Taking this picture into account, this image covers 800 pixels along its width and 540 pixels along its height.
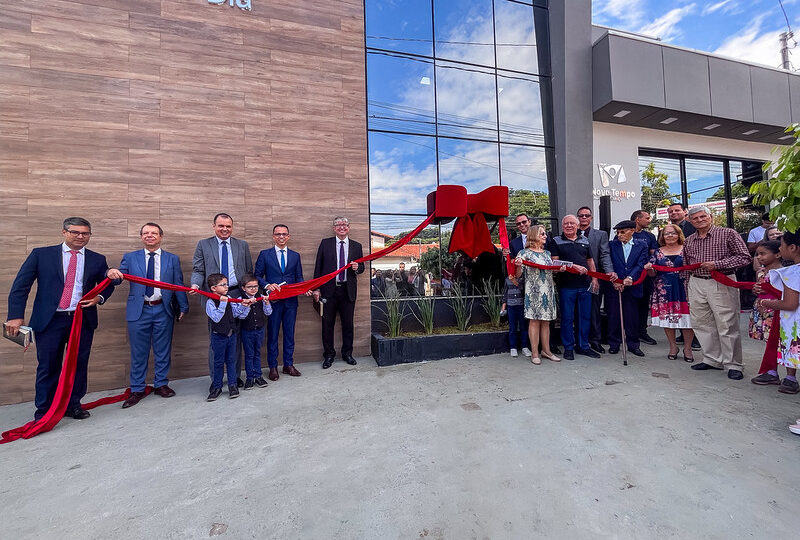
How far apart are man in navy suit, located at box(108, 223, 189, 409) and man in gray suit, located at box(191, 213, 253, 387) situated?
0.66 feet

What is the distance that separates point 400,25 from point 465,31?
3.76ft

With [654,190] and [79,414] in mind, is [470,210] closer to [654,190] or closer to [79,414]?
[79,414]

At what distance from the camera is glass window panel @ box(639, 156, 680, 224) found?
6.68m

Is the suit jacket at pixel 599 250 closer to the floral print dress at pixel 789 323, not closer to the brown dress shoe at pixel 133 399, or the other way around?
the floral print dress at pixel 789 323

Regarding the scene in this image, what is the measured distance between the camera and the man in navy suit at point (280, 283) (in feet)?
12.0

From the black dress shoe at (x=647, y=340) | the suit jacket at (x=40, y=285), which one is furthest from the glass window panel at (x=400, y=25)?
the black dress shoe at (x=647, y=340)

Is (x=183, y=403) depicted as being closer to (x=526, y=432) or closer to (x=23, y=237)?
(x=23, y=237)

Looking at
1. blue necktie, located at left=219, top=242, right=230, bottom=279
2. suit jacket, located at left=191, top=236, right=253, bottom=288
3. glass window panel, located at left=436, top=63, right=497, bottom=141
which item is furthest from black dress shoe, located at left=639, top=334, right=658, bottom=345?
blue necktie, located at left=219, top=242, right=230, bottom=279

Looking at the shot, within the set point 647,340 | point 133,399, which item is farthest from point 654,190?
point 133,399

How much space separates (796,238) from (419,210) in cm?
376

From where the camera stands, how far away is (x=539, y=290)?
3.79 metres

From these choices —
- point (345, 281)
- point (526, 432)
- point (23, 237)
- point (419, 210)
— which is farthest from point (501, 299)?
point (23, 237)

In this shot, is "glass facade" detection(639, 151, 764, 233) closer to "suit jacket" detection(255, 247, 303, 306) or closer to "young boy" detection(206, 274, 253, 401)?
"suit jacket" detection(255, 247, 303, 306)

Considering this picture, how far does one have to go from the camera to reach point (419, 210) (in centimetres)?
517
